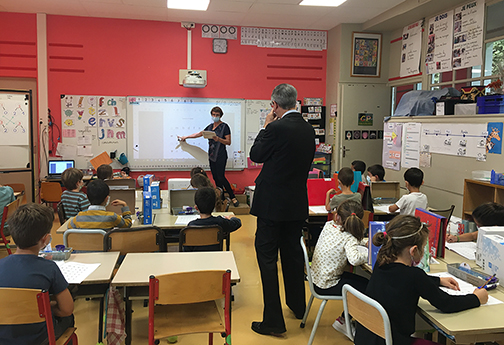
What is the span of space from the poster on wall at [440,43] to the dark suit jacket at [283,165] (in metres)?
3.73

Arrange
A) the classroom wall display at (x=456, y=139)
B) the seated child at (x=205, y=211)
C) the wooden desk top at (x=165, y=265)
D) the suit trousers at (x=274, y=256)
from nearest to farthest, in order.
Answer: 1. the wooden desk top at (x=165, y=265)
2. the suit trousers at (x=274, y=256)
3. the seated child at (x=205, y=211)
4. the classroom wall display at (x=456, y=139)

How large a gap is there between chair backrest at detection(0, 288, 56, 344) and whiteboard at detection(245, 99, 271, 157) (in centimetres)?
572

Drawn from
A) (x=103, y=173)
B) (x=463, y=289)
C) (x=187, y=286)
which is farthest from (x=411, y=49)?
(x=187, y=286)

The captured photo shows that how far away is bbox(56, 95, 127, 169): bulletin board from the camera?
6.73 metres

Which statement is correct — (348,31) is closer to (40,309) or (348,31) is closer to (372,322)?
(372,322)

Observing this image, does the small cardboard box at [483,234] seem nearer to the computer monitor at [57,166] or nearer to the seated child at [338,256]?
the seated child at [338,256]

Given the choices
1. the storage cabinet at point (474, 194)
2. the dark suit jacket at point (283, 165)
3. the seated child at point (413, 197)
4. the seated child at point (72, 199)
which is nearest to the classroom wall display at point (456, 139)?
the storage cabinet at point (474, 194)

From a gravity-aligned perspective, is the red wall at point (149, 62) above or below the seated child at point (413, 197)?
above

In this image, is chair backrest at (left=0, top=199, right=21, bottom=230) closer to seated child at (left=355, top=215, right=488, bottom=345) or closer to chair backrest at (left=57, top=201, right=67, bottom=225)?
chair backrest at (left=57, top=201, right=67, bottom=225)

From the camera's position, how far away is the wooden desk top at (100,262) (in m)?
2.24

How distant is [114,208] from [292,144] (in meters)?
2.00

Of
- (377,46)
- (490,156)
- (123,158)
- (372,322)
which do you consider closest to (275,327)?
(372,322)

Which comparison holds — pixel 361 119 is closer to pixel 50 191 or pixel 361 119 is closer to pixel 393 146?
pixel 393 146

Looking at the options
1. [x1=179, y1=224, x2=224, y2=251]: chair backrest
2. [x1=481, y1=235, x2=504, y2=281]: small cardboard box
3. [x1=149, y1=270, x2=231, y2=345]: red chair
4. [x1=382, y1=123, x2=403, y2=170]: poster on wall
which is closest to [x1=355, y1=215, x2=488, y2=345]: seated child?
[x1=481, y1=235, x2=504, y2=281]: small cardboard box
